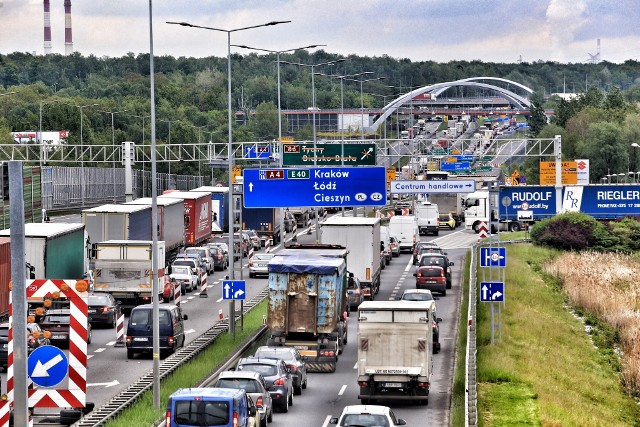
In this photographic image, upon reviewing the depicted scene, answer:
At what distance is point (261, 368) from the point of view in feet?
116

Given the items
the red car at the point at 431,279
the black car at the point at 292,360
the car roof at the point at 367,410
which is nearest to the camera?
the car roof at the point at 367,410

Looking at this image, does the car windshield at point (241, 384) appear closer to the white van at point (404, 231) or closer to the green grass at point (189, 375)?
the green grass at point (189, 375)

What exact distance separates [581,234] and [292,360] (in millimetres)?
61846

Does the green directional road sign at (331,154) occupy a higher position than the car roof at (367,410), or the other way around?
the green directional road sign at (331,154)

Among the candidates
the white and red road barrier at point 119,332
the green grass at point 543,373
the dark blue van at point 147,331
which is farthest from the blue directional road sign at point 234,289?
the green grass at point 543,373

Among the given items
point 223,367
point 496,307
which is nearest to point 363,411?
point 223,367

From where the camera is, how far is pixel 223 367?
40406 mm

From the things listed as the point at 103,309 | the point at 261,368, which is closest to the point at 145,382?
the point at 261,368

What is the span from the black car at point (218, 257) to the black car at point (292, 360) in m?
39.6

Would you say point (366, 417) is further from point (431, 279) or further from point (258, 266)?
point (258, 266)

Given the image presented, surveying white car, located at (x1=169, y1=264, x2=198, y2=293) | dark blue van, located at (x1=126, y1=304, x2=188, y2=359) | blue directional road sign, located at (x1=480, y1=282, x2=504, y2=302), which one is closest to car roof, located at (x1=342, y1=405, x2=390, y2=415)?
blue directional road sign, located at (x1=480, y1=282, x2=504, y2=302)

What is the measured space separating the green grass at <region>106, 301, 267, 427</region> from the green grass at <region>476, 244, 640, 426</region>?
7326mm

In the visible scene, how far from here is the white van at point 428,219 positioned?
349 feet

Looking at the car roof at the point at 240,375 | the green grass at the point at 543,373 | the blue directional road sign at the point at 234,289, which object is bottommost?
the green grass at the point at 543,373
